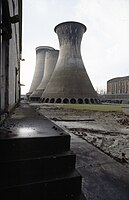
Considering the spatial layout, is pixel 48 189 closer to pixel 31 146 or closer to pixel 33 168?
pixel 33 168

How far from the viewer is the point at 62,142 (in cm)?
154

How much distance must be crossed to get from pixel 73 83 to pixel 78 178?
2024 cm

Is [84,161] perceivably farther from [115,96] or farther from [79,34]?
[115,96]

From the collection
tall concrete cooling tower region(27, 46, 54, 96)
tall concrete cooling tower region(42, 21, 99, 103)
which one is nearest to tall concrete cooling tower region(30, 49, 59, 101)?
tall concrete cooling tower region(27, 46, 54, 96)

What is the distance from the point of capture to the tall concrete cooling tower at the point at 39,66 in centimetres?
3772

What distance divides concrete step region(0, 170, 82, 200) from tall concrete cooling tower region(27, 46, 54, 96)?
36.7 metres

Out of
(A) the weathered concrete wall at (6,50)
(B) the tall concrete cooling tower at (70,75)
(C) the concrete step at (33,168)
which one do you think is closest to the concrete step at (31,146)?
(C) the concrete step at (33,168)

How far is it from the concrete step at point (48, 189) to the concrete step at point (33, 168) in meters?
0.05

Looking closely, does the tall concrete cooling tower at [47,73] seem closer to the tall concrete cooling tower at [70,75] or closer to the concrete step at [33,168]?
the tall concrete cooling tower at [70,75]

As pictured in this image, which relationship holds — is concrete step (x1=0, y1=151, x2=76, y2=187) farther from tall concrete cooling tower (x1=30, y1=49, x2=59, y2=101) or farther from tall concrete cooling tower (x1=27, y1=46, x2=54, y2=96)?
tall concrete cooling tower (x1=27, y1=46, x2=54, y2=96)

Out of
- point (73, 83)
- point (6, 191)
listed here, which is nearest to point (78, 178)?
point (6, 191)

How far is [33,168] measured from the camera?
1.35 meters

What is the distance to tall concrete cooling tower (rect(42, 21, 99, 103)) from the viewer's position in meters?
21.3

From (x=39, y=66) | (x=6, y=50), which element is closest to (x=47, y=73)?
(x=39, y=66)
